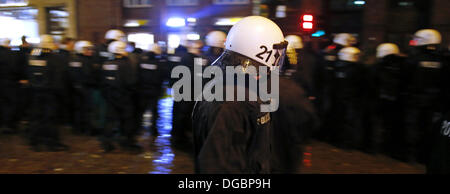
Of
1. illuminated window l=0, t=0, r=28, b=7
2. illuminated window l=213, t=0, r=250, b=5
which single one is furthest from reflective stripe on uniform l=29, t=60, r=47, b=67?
illuminated window l=0, t=0, r=28, b=7

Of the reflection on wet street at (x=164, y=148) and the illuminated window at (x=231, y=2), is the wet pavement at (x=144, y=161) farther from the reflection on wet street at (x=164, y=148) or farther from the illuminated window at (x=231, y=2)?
the illuminated window at (x=231, y=2)

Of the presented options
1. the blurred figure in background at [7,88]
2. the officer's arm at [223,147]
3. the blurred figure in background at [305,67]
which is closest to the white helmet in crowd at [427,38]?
the blurred figure in background at [305,67]

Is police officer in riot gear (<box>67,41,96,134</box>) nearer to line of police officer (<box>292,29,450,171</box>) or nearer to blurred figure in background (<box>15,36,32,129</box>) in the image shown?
blurred figure in background (<box>15,36,32,129</box>)

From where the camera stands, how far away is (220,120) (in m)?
1.77

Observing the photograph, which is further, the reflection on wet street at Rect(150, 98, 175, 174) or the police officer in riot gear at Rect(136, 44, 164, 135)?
the police officer in riot gear at Rect(136, 44, 164, 135)

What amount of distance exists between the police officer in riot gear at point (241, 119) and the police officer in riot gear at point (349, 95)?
15.4ft

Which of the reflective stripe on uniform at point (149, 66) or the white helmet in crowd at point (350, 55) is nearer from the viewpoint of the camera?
the white helmet in crowd at point (350, 55)

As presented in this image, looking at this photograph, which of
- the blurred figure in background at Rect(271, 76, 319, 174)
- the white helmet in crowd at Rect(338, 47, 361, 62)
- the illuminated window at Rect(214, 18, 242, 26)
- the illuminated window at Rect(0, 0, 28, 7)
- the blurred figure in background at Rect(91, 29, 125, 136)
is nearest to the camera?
the blurred figure in background at Rect(271, 76, 319, 174)

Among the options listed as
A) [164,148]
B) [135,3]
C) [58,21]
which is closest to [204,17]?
[135,3]

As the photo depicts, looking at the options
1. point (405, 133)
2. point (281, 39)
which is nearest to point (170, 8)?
point (405, 133)

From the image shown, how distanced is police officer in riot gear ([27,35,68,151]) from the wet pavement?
0.36m

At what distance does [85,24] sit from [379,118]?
53.2 ft

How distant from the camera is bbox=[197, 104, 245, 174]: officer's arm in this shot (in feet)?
5.78

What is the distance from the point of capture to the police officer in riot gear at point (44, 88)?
248 inches
